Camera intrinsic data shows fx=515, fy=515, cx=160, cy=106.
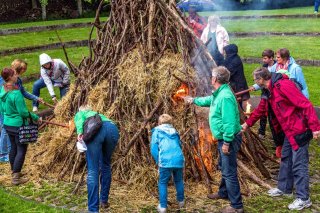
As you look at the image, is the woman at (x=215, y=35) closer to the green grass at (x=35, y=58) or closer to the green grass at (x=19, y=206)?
the green grass at (x=19, y=206)

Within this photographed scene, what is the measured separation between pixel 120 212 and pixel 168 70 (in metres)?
2.40

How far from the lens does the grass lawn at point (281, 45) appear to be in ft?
59.1

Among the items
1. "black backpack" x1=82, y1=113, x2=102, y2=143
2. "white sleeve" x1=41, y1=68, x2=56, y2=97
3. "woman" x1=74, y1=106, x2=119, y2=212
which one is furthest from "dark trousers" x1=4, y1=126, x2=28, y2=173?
"white sleeve" x1=41, y1=68, x2=56, y2=97

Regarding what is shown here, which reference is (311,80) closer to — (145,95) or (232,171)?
(145,95)

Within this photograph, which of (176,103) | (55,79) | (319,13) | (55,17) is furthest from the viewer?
(55,17)

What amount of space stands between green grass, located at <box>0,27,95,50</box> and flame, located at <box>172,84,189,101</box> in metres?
13.4

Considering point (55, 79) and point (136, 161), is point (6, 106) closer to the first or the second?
point (136, 161)

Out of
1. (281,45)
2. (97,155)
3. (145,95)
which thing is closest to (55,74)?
(145,95)

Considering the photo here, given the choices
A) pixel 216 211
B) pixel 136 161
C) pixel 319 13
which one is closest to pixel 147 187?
pixel 136 161

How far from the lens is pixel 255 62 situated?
694 inches

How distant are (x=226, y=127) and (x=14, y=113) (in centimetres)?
337

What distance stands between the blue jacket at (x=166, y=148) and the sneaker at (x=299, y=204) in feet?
5.13

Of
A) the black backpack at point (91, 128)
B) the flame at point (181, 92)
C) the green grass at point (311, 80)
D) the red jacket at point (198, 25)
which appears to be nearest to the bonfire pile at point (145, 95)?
the flame at point (181, 92)

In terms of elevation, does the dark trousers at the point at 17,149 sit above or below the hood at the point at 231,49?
below
